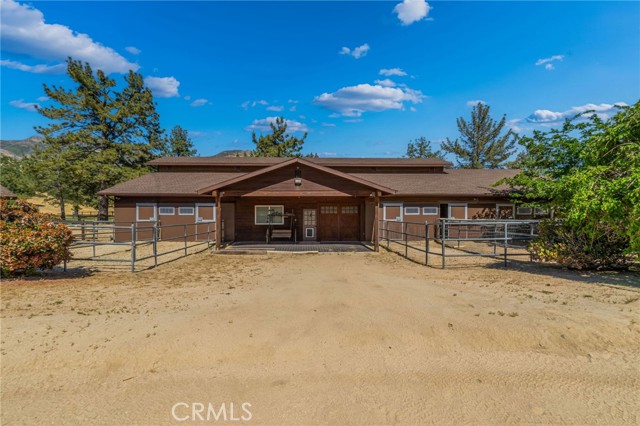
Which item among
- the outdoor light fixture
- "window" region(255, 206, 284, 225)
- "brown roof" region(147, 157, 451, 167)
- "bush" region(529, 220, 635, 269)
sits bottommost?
"bush" region(529, 220, 635, 269)

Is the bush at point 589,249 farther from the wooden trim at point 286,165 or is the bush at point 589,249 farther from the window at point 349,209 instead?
the window at point 349,209

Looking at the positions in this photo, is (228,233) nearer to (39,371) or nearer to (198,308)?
(198,308)

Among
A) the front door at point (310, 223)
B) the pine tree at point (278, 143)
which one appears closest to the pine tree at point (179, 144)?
the pine tree at point (278, 143)

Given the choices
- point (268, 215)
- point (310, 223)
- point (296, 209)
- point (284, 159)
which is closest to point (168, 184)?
point (268, 215)

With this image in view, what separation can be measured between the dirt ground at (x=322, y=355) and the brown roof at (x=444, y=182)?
11.2 meters

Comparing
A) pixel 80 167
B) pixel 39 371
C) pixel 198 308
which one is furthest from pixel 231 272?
pixel 80 167

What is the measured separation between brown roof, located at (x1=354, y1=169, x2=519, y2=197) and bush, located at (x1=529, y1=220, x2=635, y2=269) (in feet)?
25.0

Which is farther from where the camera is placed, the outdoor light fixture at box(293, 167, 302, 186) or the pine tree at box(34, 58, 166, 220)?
the pine tree at box(34, 58, 166, 220)

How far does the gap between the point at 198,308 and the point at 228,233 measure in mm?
12448

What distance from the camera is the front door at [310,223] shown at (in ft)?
58.1

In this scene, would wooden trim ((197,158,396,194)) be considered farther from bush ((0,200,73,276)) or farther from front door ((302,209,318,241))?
bush ((0,200,73,276))

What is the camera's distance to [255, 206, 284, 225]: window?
57.7 ft

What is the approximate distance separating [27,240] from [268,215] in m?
10.7

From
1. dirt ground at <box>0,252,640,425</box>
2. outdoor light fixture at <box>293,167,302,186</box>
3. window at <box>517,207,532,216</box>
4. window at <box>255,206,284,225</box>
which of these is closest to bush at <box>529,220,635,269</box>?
dirt ground at <box>0,252,640,425</box>
